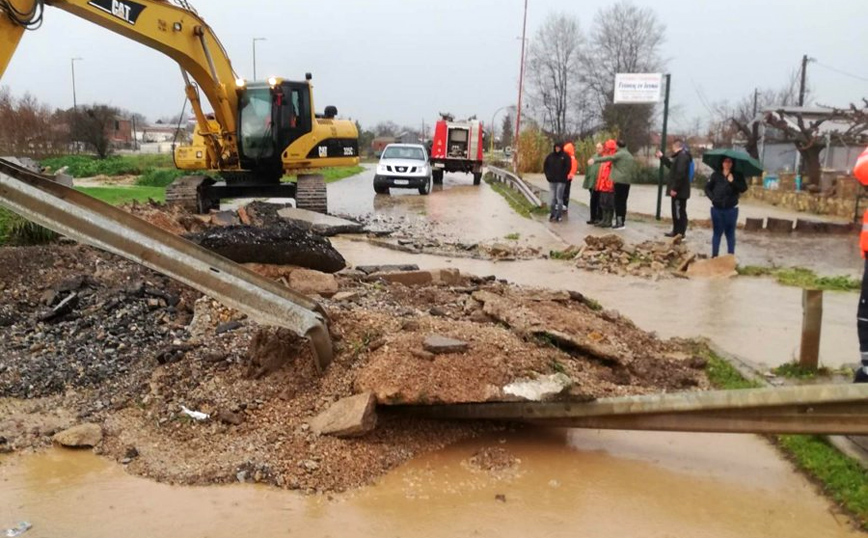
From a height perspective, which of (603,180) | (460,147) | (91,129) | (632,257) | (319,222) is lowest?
(632,257)

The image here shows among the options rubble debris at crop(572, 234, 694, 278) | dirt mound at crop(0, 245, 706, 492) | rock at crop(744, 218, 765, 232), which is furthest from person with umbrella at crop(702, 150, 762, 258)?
rock at crop(744, 218, 765, 232)

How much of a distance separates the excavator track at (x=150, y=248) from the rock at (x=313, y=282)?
190 centimetres

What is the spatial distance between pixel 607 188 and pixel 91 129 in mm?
36671

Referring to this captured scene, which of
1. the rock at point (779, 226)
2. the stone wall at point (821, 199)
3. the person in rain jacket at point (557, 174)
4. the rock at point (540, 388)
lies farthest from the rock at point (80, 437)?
the stone wall at point (821, 199)

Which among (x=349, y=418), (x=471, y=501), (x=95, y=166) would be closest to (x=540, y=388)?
(x=471, y=501)

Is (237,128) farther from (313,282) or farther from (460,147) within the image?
(460,147)

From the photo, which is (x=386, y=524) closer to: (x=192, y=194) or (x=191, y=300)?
(x=191, y=300)

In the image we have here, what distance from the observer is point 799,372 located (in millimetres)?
6434

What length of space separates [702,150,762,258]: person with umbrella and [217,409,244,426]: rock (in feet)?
28.8

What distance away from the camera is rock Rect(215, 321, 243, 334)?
246 inches

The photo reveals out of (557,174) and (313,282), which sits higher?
(557,174)

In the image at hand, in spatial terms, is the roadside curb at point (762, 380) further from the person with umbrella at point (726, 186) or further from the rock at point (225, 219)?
the rock at point (225, 219)

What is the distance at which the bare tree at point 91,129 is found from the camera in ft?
143

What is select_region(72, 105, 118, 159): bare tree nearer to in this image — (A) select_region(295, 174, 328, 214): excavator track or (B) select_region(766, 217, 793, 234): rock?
(A) select_region(295, 174, 328, 214): excavator track
